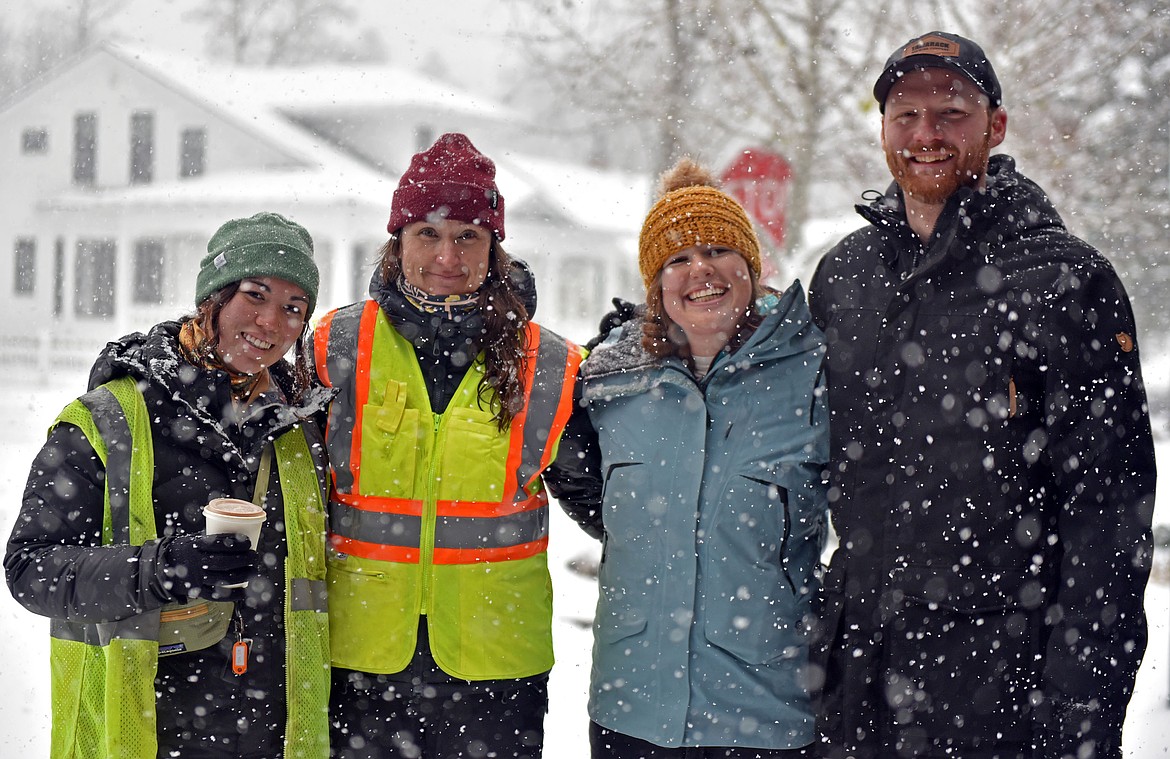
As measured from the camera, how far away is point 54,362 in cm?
1598

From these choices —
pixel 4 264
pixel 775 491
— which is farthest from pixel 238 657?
pixel 4 264

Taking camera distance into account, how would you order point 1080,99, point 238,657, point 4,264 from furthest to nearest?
1. point 4,264
2. point 1080,99
3. point 238,657

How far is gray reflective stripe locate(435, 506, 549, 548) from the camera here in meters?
2.65

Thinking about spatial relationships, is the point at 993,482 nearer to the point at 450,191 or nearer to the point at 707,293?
the point at 707,293

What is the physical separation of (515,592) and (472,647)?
18cm

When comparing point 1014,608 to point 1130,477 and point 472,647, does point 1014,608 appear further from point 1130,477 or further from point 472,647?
point 472,647

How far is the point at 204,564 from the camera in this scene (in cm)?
205

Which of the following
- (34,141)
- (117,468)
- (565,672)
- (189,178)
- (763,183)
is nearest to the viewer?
(117,468)

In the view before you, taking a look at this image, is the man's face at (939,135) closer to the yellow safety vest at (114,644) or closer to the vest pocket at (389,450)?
the vest pocket at (389,450)

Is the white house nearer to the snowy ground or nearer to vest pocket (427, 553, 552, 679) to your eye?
the snowy ground

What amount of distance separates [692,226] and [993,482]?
997 millimetres

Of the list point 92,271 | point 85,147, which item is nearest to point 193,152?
point 85,147

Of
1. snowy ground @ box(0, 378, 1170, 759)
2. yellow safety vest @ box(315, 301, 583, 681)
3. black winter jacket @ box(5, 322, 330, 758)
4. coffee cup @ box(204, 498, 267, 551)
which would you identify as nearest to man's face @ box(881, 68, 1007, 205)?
yellow safety vest @ box(315, 301, 583, 681)

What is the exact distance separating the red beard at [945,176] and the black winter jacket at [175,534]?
1.57 metres
